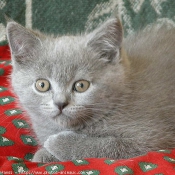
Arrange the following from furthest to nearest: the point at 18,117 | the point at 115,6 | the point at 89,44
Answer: the point at 115,6 < the point at 18,117 < the point at 89,44

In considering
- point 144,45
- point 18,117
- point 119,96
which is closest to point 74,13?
point 144,45

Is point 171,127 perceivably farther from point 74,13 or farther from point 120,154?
point 74,13

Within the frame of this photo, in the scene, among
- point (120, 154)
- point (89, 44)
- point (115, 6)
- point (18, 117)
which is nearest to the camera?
point (120, 154)

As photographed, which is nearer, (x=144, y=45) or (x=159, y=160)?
(x=159, y=160)

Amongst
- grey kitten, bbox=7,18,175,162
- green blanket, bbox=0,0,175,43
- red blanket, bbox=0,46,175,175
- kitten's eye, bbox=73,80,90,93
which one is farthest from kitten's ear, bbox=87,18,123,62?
green blanket, bbox=0,0,175,43

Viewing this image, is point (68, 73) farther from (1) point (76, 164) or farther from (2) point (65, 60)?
(1) point (76, 164)

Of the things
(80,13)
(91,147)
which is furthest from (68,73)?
(80,13)

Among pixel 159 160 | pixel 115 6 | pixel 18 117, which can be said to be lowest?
pixel 159 160

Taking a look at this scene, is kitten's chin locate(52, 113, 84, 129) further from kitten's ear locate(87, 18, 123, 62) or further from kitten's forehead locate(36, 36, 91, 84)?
kitten's ear locate(87, 18, 123, 62)
